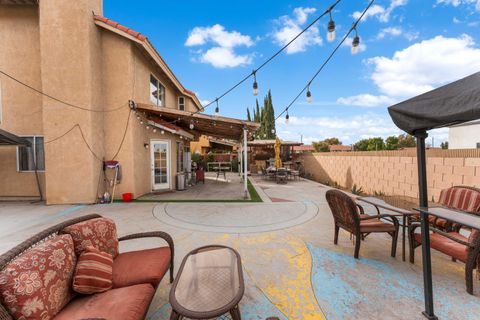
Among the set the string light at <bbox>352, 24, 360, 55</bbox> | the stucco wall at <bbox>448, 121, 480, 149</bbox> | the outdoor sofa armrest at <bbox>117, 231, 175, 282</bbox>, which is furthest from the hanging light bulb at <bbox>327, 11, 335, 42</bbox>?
the stucco wall at <bbox>448, 121, 480, 149</bbox>

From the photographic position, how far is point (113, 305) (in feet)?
5.44

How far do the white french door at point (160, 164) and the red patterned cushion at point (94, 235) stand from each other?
6.60 m

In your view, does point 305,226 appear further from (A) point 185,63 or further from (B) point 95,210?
(A) point 185,63

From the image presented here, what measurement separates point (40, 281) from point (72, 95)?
773 cm

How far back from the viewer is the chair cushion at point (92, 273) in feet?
5.90

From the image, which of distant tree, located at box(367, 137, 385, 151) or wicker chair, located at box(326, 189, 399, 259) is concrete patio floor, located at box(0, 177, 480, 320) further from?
distant tree, located at box(367, 137, 385, 151)

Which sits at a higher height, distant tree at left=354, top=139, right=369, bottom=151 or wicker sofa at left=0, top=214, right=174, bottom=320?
distant tree at left=354, top=139, right=369, bottom=151

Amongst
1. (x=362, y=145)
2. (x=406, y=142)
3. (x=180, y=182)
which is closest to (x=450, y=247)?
(x=180, y=182)

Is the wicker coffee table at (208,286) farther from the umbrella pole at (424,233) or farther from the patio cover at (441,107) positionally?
the patio cover at (441,107)

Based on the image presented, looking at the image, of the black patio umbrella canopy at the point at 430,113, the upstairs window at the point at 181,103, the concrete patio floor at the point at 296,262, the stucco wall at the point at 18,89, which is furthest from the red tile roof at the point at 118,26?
the black patio umbrella canopy at the point at 430,113

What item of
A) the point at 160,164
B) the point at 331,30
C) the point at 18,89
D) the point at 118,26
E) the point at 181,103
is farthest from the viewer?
the point at 181,103

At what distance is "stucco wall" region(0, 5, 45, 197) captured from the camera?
7418 millimetres

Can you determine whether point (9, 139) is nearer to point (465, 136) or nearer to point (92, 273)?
point (92, 273)

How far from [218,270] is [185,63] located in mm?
16142
